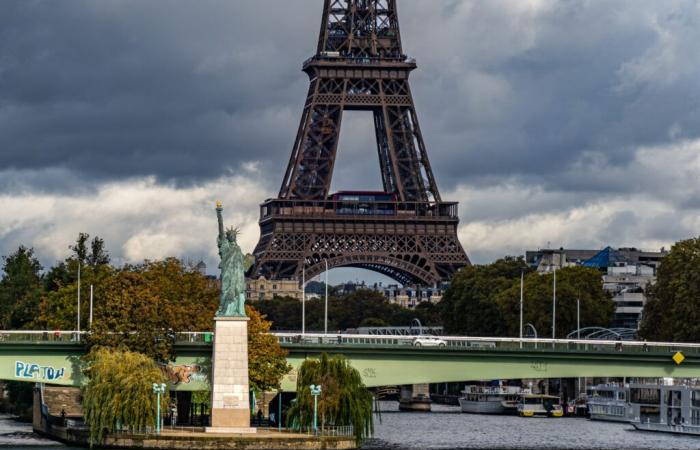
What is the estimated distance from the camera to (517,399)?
152 meters

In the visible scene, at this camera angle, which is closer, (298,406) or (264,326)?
(298,406)

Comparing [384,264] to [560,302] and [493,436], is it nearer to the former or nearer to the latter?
[560,302]

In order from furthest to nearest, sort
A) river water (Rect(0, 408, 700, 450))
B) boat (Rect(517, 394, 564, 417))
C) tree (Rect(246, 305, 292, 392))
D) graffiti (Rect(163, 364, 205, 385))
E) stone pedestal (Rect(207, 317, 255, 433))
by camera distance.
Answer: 1. boat (Rect(517, 394, 564, 417))
2. river water (Rect(0, 408, 700, 450))
3. tree (Rect(246, 305, 292, 392))
4. graffiti (Rect(163, 364, 205, 385))
5. stone pedestal (Rect(207, 317, 255, 433))

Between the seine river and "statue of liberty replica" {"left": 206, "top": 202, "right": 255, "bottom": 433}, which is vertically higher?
"statue of liberty replica" {"left": 206, "top": 202, "right": 255, "bottom": 433}

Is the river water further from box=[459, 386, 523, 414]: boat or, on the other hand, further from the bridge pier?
the bridge pier

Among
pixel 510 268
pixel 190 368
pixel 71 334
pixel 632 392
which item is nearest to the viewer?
pixel 190 368

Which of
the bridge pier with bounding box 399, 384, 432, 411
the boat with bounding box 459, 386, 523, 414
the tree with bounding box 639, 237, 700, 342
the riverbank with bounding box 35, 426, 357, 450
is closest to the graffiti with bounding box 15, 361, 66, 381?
the riverbank with bounding box 35, 426, 357, 450

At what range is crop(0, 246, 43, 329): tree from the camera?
443 ft

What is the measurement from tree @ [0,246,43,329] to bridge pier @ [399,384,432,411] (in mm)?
30478

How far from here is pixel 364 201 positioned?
624 feet

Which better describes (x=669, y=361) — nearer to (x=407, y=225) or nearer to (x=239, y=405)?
(x=239, y=405)

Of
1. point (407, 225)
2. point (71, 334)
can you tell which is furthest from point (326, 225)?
point (71, 334)

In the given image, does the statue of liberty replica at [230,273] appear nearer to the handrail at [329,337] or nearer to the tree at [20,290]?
the handrail at [329,337]

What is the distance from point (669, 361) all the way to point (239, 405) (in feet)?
73.0
